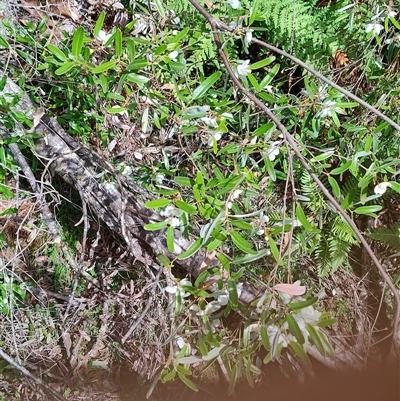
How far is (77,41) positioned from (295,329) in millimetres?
1320

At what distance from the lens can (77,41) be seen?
1.59 meters

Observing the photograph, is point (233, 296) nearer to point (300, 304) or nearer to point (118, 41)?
point (300, 304)

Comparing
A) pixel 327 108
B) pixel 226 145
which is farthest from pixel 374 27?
pixel 226 145

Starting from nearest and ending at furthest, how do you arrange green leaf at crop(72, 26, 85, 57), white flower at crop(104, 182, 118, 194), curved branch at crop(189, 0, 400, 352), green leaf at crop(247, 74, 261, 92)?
curved branch at crop(189, 0, 400, 352) < green leaf at crop(72, 26, 85, 57) < green leaf at crop(247, 74, 261, 92) < white flower at crop(104, 182, 118, 194)

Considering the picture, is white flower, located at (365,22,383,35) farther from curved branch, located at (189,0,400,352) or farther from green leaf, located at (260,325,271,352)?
green leaf, located at (260,325,271,352)

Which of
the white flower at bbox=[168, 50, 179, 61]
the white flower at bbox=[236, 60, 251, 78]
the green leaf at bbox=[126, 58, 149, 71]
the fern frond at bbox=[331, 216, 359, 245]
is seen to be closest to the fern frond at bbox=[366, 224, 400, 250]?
the fern frond at bbox=[331, 216, 359, 245]

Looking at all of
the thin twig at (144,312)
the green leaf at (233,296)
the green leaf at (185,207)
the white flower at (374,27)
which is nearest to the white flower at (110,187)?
the thin twig at (144,312)

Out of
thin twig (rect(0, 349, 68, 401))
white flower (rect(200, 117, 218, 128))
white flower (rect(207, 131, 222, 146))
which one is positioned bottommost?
thin twig (rect(0, 349, 68, 401))

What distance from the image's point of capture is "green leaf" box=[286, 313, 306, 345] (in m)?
1.27

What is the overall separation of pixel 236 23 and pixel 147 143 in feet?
3.41

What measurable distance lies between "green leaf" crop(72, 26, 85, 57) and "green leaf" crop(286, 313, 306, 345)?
1264 mm

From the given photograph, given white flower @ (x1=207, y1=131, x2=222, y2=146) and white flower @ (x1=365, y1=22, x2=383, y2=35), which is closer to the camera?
white flower @ (x1=207, y1=131, x2=222, y2=146)

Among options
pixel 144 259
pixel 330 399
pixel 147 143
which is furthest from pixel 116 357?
pixel 330 399

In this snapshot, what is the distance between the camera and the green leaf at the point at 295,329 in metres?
1.27
